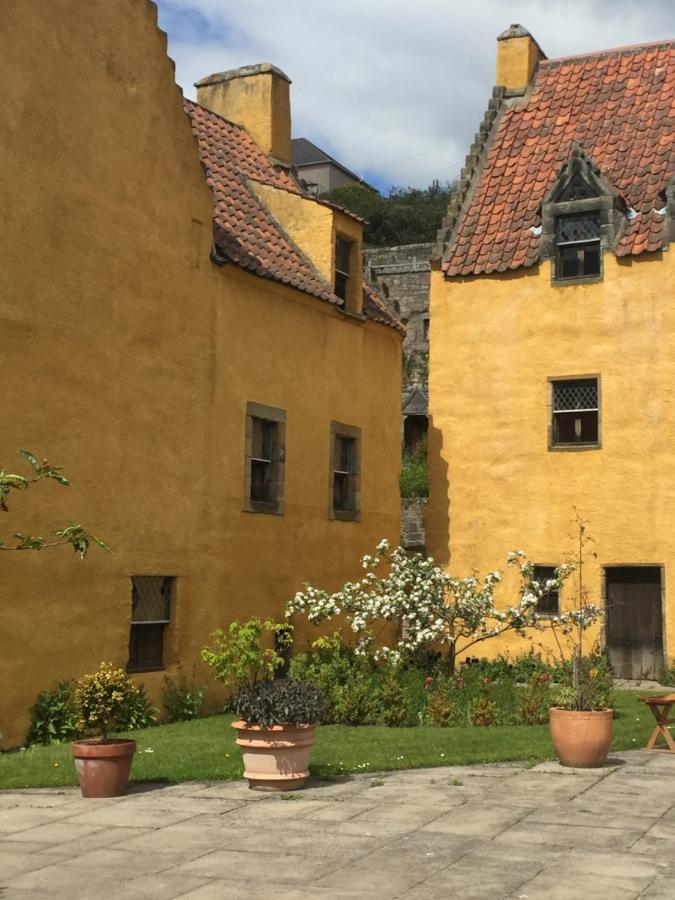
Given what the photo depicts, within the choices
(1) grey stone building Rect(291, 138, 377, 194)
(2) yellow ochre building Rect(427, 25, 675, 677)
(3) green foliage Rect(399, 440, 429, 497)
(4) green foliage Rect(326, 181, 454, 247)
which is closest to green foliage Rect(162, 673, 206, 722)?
(2) yellow ochre building Rect(427, 25, 675, 677)

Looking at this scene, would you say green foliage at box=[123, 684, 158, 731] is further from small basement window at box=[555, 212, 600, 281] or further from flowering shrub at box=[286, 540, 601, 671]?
small basement window at box=[555, 212, 600, 281]

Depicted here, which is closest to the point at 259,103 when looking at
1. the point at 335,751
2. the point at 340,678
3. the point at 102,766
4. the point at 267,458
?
the point at 267,458

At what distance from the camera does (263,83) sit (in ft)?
75.9

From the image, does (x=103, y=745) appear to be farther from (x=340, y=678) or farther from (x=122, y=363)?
(x=340, y=678)

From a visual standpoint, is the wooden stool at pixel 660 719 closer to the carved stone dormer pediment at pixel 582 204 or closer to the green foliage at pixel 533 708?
the green foliage at pixel 533 708

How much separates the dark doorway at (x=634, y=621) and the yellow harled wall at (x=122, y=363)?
5.45 m

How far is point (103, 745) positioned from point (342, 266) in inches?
493

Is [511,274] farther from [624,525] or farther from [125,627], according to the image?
[125,627]

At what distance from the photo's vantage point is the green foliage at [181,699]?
16234 mm

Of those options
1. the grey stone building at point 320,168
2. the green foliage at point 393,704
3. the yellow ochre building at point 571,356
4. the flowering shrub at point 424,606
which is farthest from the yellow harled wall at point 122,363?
the grey stone building at point 320,168

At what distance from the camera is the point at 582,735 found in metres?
11.9

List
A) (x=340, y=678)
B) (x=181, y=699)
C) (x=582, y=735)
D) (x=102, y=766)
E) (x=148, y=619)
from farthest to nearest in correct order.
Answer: (x=340, y=678)
(x=181, y=699)
(x=148, y=619)
(x=582, y=735)
(x=102, y=766)

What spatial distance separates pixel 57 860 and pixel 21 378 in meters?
7.20

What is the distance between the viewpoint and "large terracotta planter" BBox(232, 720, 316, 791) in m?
10.9
